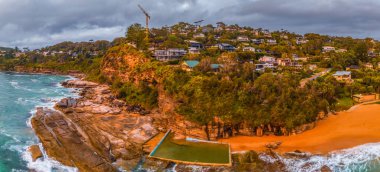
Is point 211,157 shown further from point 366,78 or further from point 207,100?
point 366,78

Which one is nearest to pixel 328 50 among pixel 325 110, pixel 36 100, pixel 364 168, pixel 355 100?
pixel 355 100

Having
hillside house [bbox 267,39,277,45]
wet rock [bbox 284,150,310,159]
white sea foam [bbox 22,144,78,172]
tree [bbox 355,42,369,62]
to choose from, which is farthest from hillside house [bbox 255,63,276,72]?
white sea foam [bbox 22,144,78,172]

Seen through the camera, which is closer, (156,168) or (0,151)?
(156,168)

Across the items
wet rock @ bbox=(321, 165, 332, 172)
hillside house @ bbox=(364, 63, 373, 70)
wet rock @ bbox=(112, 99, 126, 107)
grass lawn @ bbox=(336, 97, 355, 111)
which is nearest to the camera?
wet rock @ bbox=(321, 165, 332, 172)

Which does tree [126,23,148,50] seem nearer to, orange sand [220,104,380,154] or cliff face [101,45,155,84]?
cliff face [101,45,155,84]

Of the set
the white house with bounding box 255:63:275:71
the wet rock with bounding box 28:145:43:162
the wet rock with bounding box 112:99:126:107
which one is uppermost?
the white house with bounding box 255:63:275:71

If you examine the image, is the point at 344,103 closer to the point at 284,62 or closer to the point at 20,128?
the point at 284,62

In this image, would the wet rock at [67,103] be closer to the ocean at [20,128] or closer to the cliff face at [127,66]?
the ocean at [20,128]
